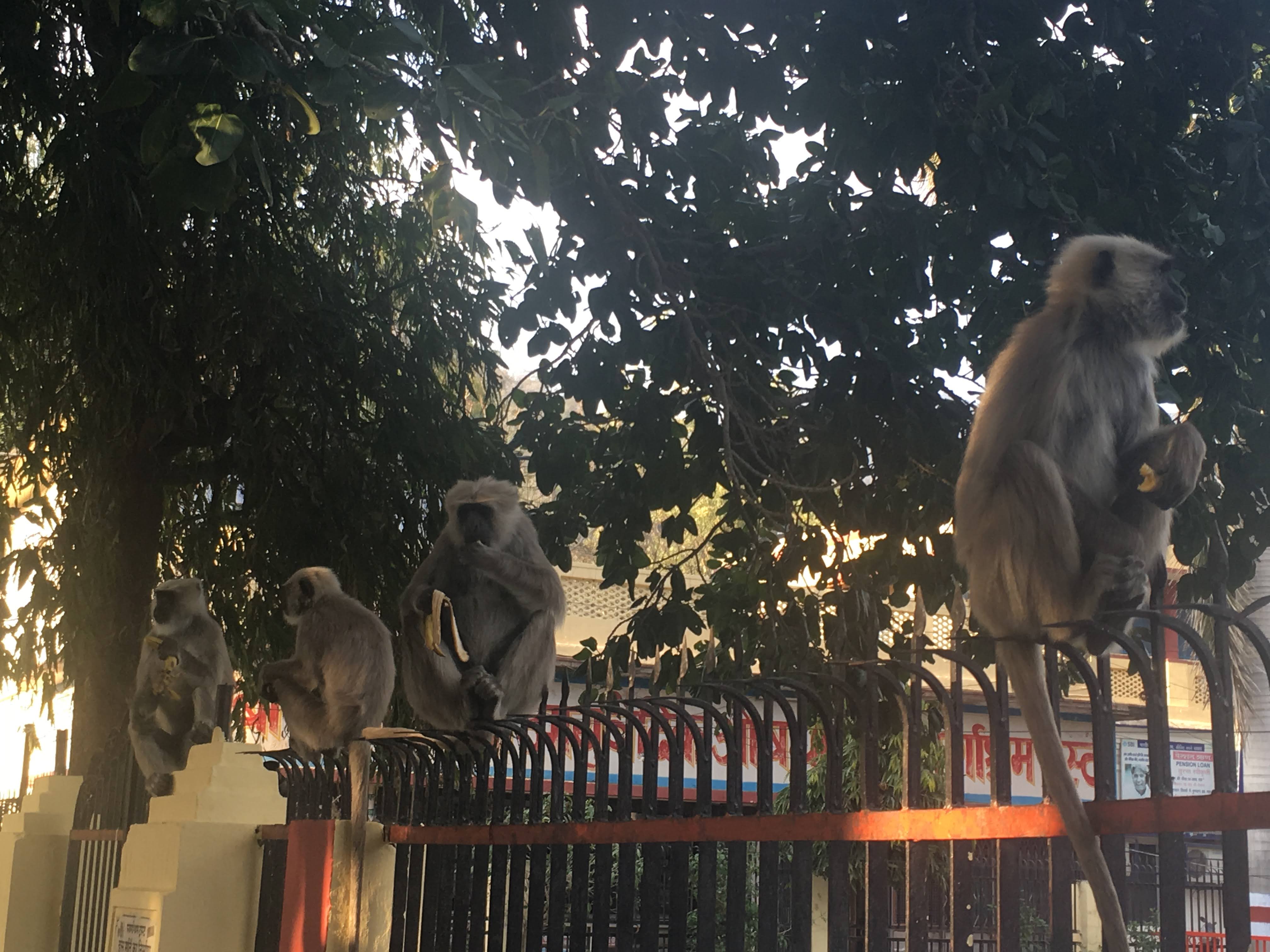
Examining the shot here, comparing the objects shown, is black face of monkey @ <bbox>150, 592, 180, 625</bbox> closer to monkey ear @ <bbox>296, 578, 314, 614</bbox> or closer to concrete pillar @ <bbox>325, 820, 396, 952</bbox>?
monkey ear @ <bbox>296, 578, 314, 614</bbox>

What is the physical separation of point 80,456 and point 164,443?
0.48 m

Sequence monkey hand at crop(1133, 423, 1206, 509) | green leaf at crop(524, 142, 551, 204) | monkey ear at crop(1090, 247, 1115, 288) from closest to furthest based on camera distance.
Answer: monkey hand at crop(1133, 423, 1206, 509), monkey ear at crop(1090, 247, 1115, 288), green leaf at crop(524, 142, 551, 204)

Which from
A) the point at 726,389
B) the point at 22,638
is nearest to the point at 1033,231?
the point at 726,389

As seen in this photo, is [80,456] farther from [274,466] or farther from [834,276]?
[834,276]

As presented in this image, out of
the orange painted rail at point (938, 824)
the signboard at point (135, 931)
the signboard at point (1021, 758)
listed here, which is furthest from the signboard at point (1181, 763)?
the orange painted rail at point (938, 824)

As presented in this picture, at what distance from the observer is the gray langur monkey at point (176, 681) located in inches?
271

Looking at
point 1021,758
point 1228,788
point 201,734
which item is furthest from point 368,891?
point 1021,758

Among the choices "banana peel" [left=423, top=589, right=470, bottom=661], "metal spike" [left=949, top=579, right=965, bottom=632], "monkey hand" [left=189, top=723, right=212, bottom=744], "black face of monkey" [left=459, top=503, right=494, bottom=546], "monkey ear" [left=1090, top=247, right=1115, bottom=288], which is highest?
"monkey ear" [left=1090, top=247, right=1115, bottom=288]

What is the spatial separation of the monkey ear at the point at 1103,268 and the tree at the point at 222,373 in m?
4.25

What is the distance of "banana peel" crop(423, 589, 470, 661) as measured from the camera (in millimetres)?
4613

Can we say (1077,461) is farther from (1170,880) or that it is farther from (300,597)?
(300,597)

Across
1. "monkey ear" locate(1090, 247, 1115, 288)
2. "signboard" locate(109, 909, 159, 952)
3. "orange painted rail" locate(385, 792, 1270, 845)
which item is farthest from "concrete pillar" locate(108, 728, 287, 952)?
"monkey ear" locate(1090, 247, 1115, 288)

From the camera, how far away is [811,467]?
5.82 m

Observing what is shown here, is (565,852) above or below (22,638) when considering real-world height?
below
